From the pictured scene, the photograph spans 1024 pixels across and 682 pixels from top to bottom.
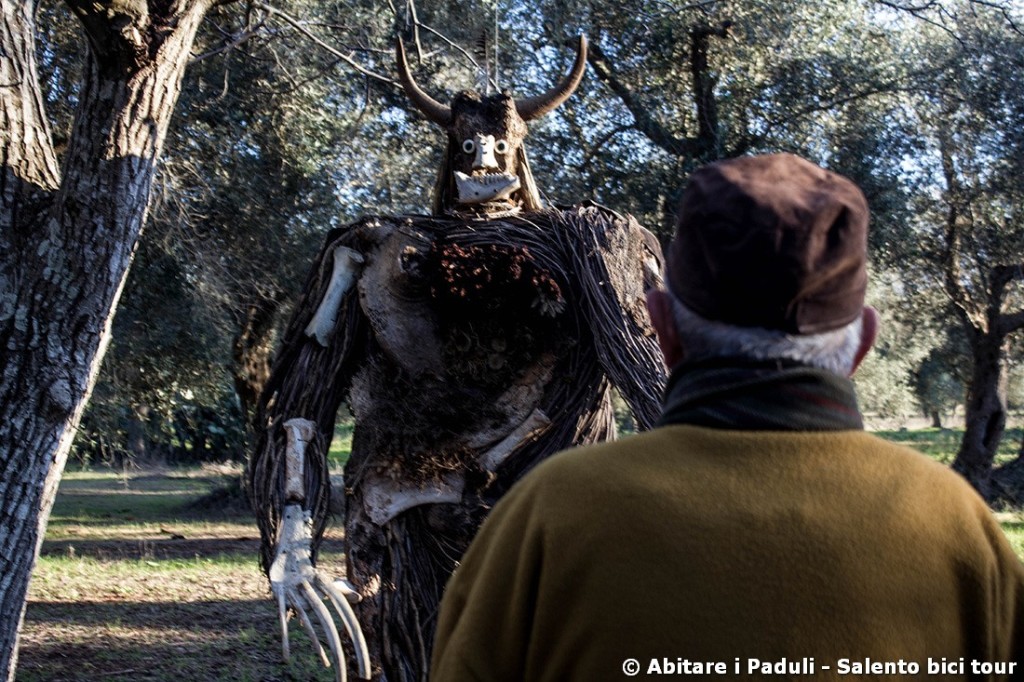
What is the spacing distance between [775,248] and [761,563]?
16.2 inches

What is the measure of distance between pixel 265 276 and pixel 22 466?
21.2 ft

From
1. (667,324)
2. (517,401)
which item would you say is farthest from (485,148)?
(667,324)

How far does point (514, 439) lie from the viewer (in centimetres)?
336

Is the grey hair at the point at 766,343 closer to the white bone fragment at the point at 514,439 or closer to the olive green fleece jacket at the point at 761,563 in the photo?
the olive green fleece jacket at the point at 761,563

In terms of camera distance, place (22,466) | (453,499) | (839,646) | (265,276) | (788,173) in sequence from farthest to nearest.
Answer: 1. (265,276)
2. (22,466)
3. (453,499)
4. (788,173)
5. (839,646)

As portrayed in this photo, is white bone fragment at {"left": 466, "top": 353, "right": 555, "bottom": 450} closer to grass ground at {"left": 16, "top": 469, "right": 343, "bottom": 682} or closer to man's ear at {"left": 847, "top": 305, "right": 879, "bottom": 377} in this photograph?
man's ear at {"left": 847, "top": 305, "right": 879, "bottom": 377}

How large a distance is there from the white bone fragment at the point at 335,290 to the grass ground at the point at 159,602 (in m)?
3.33

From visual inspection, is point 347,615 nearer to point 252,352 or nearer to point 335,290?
point 335,290

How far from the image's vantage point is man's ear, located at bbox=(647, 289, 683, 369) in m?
1.57

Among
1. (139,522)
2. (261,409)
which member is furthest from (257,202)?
(261,409)

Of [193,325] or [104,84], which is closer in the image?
[104,84]

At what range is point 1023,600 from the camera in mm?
1441

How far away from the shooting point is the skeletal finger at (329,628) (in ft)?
9.07

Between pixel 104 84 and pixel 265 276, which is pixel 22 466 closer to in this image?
pixel 104 84
